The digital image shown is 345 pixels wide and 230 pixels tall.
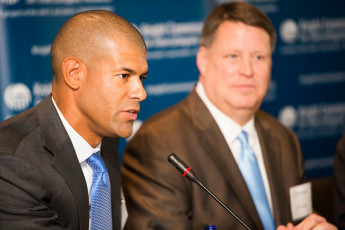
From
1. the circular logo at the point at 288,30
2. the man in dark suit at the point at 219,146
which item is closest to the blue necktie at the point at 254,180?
the man in dark suit at the point at 219,146

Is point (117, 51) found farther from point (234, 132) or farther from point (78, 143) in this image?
point (234, 132)

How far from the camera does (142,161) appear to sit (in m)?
2.56

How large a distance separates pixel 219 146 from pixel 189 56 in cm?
118

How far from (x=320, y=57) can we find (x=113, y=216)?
9.06 feet

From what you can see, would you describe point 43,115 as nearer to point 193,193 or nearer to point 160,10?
point 193,193

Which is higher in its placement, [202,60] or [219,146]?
[202,60]

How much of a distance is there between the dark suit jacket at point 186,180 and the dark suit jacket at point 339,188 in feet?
0.85

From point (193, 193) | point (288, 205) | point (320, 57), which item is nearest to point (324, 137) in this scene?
point (320, 57)

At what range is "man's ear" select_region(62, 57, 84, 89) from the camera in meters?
1.79

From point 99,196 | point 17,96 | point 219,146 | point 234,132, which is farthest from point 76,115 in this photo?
point 17,96

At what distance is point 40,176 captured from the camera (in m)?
1.71

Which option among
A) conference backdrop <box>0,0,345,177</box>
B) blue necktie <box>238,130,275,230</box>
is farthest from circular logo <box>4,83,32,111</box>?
blue necktie <box>238,130,275,230</box>

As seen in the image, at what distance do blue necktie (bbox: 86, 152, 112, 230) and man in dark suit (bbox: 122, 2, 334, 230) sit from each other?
17.0 inches

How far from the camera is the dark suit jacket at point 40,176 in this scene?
167 centimetres
